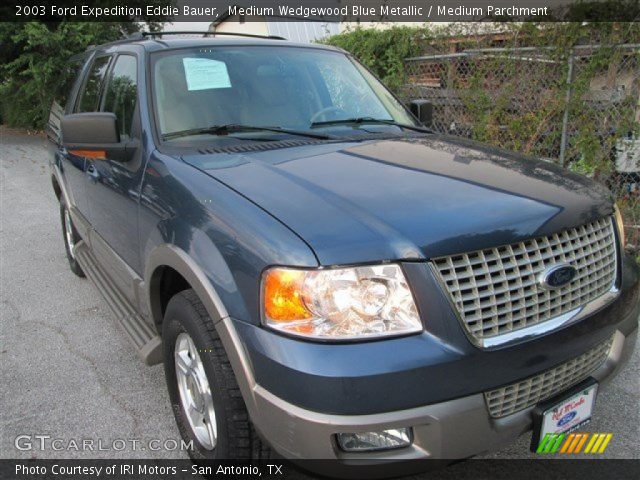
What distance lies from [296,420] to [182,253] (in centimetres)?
85

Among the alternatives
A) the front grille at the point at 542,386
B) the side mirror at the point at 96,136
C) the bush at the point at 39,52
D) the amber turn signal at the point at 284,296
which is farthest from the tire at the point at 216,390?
the bush at the point at 39,52

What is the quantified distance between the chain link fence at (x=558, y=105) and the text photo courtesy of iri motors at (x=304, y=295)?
7.72 feet

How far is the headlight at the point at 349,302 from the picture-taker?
66.7 inches

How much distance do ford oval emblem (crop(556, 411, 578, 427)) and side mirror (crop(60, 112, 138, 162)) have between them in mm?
2308

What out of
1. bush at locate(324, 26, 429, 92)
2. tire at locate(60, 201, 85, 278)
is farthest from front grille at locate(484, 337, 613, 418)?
bush at locate(324, 26, 429, 92)

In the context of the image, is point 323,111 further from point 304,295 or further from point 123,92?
point 304,295

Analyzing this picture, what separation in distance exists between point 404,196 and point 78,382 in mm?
2304

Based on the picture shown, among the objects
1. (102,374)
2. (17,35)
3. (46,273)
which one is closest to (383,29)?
(46,273)

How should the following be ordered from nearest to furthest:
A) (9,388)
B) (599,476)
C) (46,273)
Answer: (599,476) → (9,388) → (46,273)

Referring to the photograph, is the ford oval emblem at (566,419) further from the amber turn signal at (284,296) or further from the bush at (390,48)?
the bush at (390,48)

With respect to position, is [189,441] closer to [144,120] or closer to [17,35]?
[144,120]

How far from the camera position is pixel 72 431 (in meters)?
2.69

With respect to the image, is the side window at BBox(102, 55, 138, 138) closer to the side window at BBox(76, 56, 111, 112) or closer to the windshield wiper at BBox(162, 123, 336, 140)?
the side window at BBox(76, 56, 111, 112)

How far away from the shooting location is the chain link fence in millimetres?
5031
